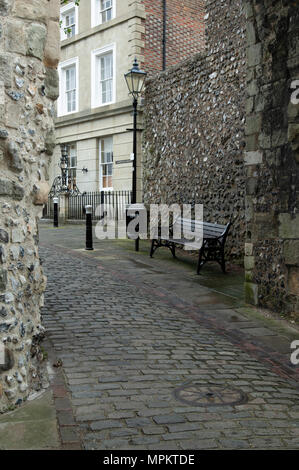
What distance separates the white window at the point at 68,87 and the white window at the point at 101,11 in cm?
221

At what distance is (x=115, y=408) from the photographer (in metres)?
3.79

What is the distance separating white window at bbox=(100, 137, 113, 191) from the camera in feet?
66.2

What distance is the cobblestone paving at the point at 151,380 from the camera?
3.39m

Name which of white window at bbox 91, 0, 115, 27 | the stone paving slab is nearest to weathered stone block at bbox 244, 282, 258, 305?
the stone paving slab

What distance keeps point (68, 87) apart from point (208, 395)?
20431 mm

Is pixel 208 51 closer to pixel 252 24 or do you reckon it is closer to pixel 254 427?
pixel 252 24

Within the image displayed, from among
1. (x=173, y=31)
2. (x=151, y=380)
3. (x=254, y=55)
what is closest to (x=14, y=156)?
(x=151, y=380)

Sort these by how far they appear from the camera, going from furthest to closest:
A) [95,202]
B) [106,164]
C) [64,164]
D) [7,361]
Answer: [64,164] → [106,164] → [95,202] → [7,361]

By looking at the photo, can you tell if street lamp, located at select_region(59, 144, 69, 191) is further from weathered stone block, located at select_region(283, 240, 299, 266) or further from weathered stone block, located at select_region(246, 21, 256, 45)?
weathered stone block, located at select_region(283, 240, 299, 266)

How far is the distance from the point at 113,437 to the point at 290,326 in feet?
11.9

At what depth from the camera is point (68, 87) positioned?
2258 cm

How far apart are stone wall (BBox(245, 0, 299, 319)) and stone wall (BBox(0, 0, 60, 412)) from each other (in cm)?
349

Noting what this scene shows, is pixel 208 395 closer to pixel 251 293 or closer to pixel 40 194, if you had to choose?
pixel 40 194
